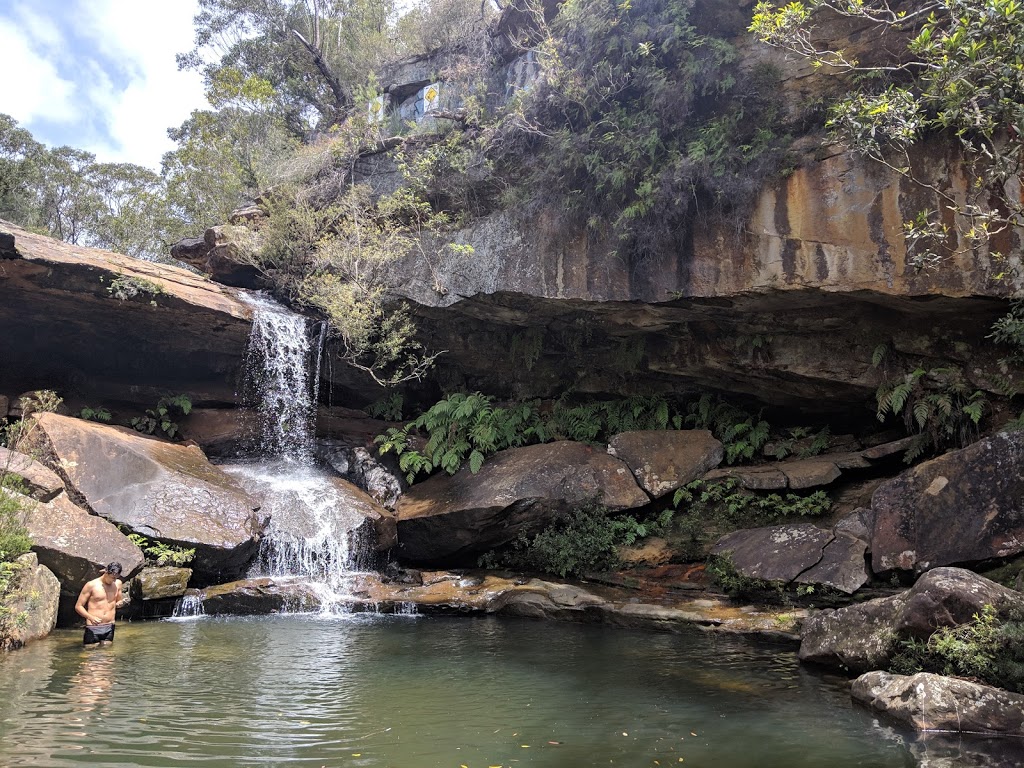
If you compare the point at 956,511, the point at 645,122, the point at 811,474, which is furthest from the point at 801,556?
the point at 645,122

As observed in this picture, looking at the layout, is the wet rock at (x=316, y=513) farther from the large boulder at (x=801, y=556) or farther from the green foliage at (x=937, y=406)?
the green foliage at (x=937, y=406)

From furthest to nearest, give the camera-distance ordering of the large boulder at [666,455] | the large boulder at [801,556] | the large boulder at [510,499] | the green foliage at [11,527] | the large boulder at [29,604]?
1. the large boulder at [666,455]
2. the large boulder at [510,499]
3. the large boulder at [801,556]
4. the green foliage at [11,527]
5. the large boulder at [29,604]

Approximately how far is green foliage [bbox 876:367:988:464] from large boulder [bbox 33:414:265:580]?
11.1 m

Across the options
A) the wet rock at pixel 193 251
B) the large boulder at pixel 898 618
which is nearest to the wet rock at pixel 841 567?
the large boulder at pixel 898 618

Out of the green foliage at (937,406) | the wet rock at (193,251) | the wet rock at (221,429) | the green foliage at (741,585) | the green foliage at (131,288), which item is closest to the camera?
the green foliage at (741,585)

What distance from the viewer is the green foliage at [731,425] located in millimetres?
13453

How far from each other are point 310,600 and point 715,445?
26.3ft

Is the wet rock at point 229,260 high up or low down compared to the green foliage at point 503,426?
up

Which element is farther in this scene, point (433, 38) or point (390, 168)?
point (433, 38)

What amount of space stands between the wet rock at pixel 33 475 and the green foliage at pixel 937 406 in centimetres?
1297

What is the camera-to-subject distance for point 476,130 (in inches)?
570

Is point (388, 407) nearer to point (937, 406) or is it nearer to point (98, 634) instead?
point (98, 634)

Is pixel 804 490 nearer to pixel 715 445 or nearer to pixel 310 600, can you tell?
pixel 715 445

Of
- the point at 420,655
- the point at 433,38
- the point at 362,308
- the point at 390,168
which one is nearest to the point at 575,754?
the point at 420,655
